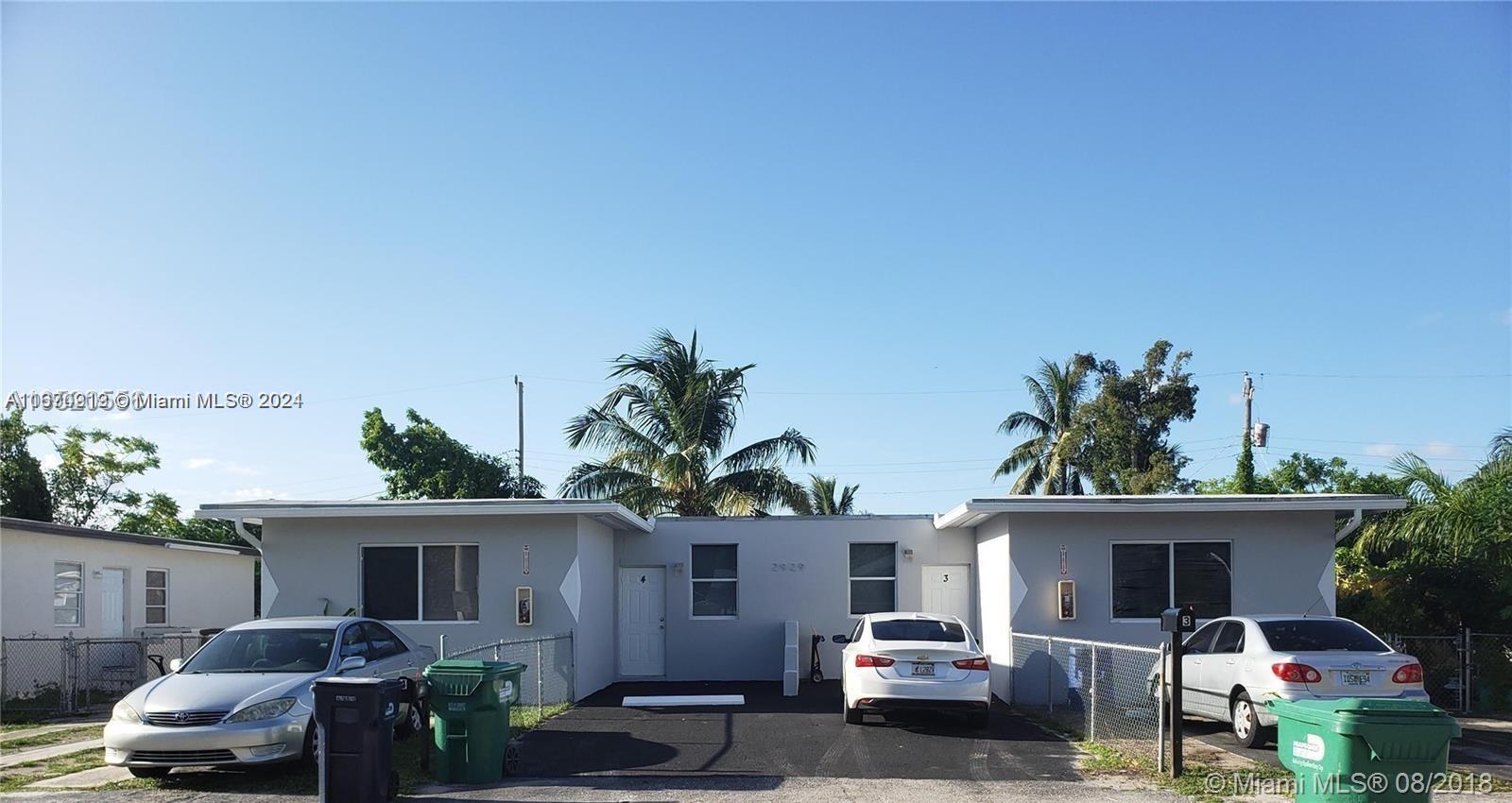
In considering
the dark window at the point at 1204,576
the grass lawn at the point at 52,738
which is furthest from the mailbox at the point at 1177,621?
the grass lawn at the point at 52,738

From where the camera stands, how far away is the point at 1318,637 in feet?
41.4

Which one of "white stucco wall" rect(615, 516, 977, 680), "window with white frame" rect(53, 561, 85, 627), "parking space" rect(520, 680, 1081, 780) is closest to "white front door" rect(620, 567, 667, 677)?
"white stucco wall" rect(615, 516, 977, 680)

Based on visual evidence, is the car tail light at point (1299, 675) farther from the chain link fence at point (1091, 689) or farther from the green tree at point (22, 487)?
the green tree at point (22, 487)

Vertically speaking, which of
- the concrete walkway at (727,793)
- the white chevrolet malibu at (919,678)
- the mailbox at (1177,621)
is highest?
the mailbox at (1177,621)

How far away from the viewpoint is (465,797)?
9992 millimetres

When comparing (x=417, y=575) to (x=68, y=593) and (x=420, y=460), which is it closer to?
(x=68, y=593)

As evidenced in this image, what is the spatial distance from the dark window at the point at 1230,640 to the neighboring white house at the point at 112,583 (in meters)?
16.2

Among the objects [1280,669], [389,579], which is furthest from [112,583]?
[1280,669]

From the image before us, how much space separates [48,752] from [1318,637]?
42.2 ft

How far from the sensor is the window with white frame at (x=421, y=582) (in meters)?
18.0

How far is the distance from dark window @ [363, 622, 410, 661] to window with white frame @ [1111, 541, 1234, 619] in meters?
9.89

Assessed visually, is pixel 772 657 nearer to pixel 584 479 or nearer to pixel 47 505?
pixel 584 479

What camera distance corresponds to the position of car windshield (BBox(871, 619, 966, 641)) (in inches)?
578

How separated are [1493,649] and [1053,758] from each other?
28.4 ft
